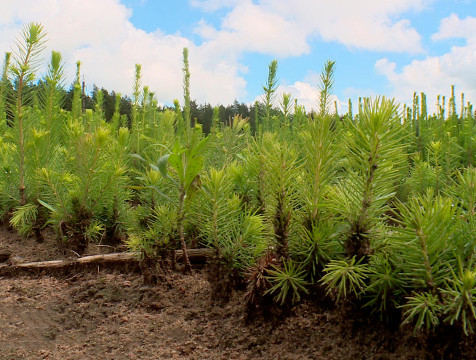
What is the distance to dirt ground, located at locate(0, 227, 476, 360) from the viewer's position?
1201mm

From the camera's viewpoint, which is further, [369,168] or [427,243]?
[369,168]

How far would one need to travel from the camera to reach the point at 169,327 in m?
1.59

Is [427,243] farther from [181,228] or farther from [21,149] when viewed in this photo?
[21,149]

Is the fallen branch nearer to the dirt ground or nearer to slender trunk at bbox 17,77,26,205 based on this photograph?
the dirt ground

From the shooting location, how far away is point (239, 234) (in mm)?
1644

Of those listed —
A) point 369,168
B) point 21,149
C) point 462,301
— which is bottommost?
point 462,301

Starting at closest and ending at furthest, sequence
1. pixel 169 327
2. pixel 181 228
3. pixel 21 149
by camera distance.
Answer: pixel 169 327 → pixel 181 228 → pixel 21 149

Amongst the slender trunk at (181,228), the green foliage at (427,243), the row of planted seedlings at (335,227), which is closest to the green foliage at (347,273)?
the row of planted seedlings at (335,227)

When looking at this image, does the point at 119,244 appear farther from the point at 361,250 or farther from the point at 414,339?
the point at 414,339

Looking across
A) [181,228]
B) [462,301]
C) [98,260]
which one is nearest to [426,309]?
[462,301]

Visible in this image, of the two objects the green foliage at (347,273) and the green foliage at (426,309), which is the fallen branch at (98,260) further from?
the green foliage at (426,309)

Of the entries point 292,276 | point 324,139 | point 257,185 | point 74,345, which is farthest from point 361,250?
point 74,345

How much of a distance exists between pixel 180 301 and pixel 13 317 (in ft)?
2.63

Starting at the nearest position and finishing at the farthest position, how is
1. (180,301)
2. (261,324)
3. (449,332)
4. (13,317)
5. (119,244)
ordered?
(449,332) → (261,324) → (180,301) → (13,317) → (119,244)
